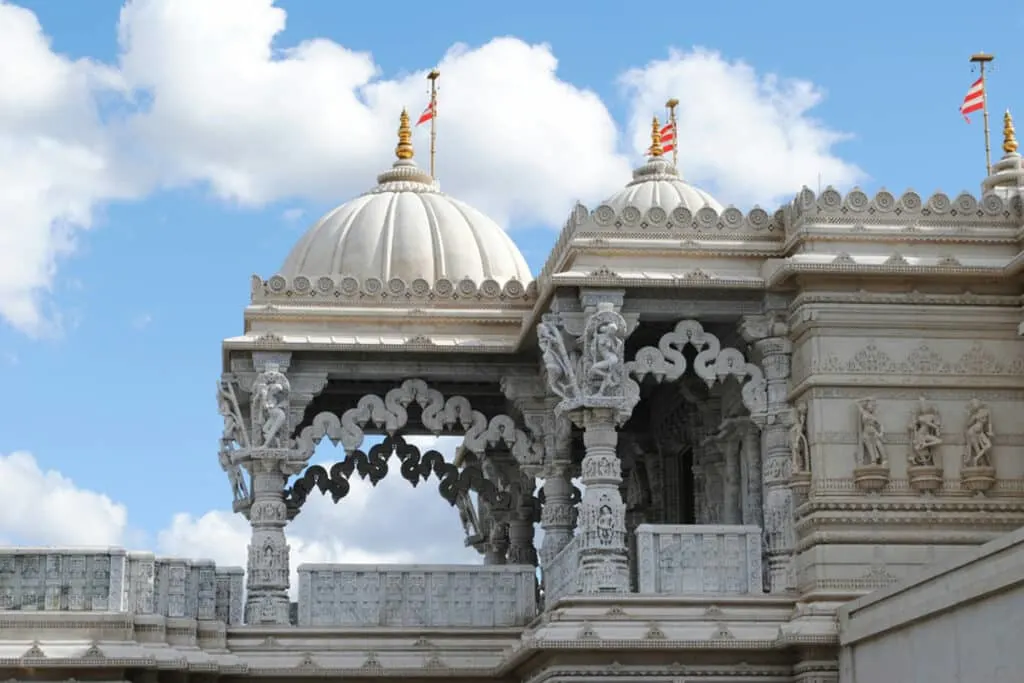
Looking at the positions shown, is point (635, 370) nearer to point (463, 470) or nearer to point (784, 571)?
point (784, 571)

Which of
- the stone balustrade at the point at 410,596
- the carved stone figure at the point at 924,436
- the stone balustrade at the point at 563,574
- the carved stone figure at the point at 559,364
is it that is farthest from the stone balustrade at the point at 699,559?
the stone balustrade at the point at 410,596

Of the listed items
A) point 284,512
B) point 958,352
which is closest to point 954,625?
point 958,352

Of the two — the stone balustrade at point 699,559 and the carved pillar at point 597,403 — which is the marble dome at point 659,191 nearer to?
the carved pillar at point 597,403

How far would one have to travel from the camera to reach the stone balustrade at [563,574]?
80.1 feet

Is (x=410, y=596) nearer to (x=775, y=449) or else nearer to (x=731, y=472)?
(x=731, y=472)

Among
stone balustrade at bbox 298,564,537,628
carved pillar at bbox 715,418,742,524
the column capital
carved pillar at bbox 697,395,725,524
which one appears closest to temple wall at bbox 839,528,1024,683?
the column capital

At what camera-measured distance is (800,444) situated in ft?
79.3

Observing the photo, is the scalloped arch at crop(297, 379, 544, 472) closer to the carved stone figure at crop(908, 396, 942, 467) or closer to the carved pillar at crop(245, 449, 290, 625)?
the carved pillar at crop(245, 449, 290, 625)

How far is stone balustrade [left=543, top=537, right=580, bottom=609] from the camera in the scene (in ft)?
80.1

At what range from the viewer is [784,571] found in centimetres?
2427

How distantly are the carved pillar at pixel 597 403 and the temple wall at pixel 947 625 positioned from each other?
2.89 metres

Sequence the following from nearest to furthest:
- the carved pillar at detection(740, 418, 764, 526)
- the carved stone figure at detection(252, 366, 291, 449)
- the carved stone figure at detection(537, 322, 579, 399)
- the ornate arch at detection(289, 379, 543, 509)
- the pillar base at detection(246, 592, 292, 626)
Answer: the carved stone figure at detection(537, 322, 579, 399)
the carved pillar at detection(740, 418, 764, 526)
the pillar base at detection(246, 592, 292, 626)
the carved stone figure at detection(252, 366, 291, 449)
the ornate arch at detection(289, 379, 543, 509)

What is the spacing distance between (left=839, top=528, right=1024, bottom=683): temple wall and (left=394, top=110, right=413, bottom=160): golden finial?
11.9 m

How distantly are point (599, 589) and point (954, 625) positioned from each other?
16.5ft
